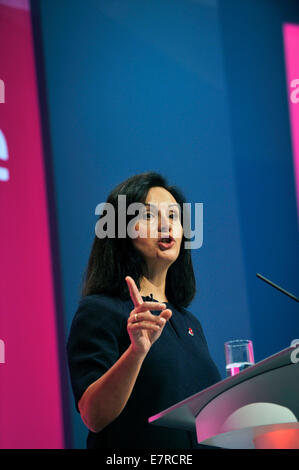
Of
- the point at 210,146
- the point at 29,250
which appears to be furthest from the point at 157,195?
the point at 210,146

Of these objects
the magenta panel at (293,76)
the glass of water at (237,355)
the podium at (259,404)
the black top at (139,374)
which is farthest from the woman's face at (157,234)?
the magenta panel at (293,76)

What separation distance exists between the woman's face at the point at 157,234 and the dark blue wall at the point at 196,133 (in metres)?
0.78

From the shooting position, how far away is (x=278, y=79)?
9.93 ft

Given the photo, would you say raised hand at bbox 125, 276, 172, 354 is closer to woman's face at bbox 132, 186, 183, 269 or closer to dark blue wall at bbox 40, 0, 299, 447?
woman's face at bbox 132, 186, 183, 269

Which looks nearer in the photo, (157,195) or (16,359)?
(157,195)

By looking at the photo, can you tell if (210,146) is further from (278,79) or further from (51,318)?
(51,318)

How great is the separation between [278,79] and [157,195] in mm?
1515

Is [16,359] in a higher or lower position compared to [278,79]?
lower

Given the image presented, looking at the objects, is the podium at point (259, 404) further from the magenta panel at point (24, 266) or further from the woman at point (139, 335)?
the magenta panel at point (24, 266)

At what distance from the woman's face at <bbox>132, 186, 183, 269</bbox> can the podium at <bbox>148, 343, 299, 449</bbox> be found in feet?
2.31

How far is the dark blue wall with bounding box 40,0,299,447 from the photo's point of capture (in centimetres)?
260

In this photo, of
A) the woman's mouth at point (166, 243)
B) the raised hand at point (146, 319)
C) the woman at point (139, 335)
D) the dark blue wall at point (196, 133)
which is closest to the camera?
the raised hand at point (146, 319)

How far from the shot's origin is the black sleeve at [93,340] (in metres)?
1.37
